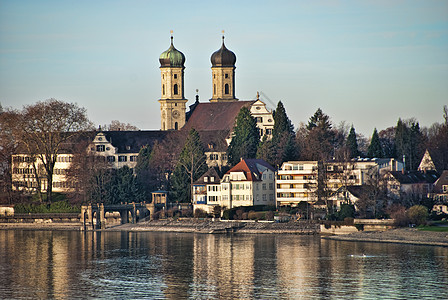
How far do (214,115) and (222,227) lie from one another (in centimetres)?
4900

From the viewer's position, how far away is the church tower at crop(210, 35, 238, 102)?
523 feet

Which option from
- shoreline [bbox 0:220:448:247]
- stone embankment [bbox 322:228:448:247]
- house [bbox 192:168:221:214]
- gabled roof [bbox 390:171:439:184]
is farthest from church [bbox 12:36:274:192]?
stone embankment [bbox 322:228:448:247]

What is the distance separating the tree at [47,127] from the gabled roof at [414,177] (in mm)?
40391

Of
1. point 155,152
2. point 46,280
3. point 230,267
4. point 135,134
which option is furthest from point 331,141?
point 46,280

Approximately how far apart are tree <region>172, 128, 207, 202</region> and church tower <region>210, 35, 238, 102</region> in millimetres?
40670

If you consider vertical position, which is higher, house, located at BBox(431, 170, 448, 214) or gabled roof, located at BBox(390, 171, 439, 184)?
gabled roof, located at BBox(390, 171, 439, 184)

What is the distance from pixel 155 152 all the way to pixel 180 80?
104 ft

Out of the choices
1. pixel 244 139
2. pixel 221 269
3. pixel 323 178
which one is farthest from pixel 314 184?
pixel 221 269

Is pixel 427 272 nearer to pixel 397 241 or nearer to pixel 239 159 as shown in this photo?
pixel 397 241

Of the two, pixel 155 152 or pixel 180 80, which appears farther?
pixel 180 80

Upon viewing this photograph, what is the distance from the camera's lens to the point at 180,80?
159 m

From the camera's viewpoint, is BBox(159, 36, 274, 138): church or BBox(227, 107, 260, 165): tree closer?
BBox(227, 107, 260, 165): tree

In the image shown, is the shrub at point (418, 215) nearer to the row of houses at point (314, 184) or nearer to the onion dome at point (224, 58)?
the row of houses at point (314, 184)

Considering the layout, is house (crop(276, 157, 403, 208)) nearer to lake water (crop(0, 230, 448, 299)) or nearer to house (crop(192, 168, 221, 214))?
house (crop(192, 168, 221, 214))
